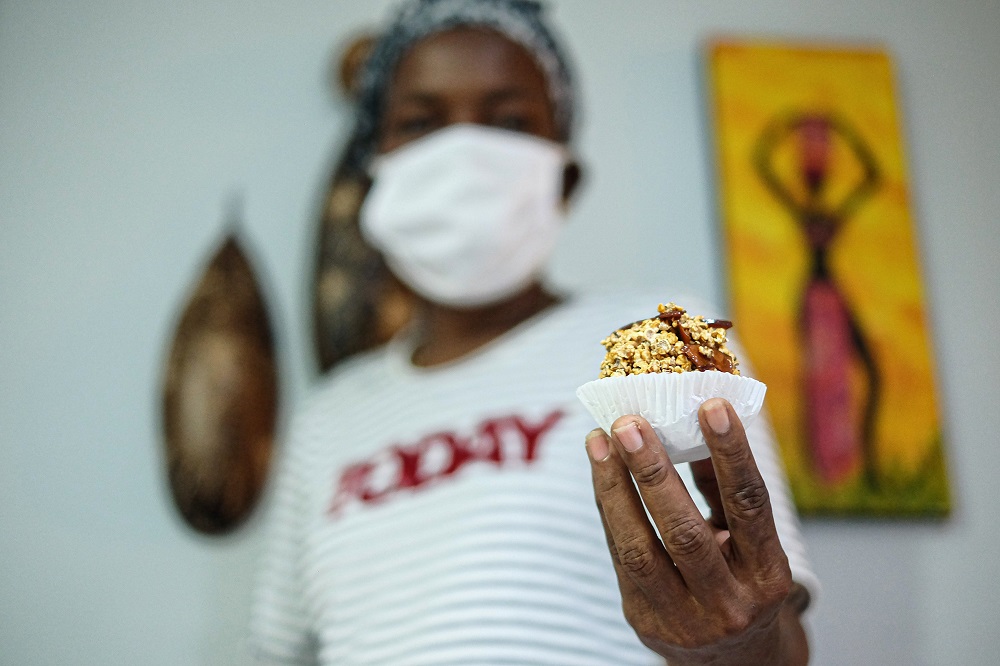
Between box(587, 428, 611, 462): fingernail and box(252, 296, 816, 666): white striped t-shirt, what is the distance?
0.29 metres

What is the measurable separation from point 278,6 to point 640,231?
0.72 meters

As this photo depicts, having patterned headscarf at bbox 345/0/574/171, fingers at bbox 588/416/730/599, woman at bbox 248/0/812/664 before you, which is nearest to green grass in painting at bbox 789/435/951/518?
woman at bbox 248/0/812/664

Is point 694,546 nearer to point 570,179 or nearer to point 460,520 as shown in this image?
point 460,520

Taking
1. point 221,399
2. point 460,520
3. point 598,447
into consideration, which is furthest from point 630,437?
point 221,399

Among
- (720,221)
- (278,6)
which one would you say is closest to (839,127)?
(720,221)

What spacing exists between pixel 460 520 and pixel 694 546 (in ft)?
1.46

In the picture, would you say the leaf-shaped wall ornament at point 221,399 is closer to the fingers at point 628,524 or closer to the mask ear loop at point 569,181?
the mask ear loop at point 569,181

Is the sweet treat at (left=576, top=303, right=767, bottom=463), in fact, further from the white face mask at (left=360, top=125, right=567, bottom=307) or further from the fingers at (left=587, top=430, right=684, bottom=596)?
the white face mask at (left=360, top=125, right=567, bottom=307)

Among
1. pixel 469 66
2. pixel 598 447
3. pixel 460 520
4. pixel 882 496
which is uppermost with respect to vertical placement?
pixel 469 66

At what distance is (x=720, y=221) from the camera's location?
61.3 inches

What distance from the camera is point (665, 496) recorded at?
0.57 metres

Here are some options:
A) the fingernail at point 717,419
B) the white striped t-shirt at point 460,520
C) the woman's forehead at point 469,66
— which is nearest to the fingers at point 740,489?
the fingernail at point 717,419

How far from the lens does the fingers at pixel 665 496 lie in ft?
1.86

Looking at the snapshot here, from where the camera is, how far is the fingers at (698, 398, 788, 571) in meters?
0.55
